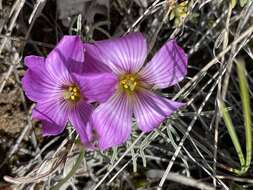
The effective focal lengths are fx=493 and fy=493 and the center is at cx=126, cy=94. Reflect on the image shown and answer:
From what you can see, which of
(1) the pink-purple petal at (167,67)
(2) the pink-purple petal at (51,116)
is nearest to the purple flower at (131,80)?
(1) the pink-purple petal at (167,67)

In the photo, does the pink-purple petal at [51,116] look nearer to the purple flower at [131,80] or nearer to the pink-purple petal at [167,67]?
the purple flower at [131,80]

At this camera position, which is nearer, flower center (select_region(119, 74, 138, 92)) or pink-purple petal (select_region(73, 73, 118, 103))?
pink-purple petal (select_region(73, 73, 118, 103))

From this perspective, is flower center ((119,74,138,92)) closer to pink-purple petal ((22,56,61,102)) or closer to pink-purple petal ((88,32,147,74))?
pink-purple petal ((88,32,147,74))

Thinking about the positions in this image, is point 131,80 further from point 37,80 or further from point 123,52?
point 37,80

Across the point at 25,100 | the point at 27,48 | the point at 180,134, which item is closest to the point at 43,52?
the point at 27,48

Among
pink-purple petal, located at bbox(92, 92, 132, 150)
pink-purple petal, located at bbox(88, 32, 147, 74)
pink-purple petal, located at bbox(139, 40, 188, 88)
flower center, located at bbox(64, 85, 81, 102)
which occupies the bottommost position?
pink-purple petal, located at bbox(92, 92, 132, 150)

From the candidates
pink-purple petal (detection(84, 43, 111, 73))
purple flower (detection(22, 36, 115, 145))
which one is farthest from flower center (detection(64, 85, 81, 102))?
pink-purple petal (detection(84, 43, 111, 73))

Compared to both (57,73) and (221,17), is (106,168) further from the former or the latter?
(221,17)
